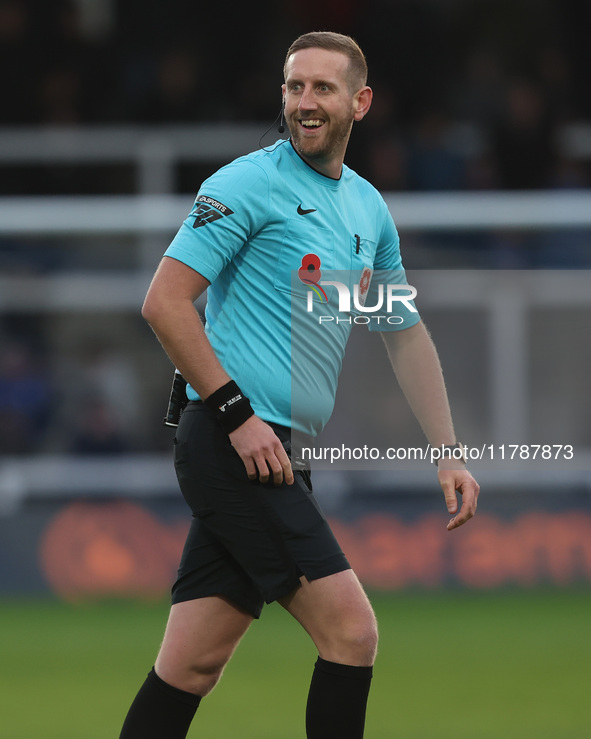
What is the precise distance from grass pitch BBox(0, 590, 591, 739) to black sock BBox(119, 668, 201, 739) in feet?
5.10

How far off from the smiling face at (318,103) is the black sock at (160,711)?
1.35m

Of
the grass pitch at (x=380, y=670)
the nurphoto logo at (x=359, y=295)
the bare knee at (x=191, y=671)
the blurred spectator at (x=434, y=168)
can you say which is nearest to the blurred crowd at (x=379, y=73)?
the blurred spectator at (x=434, y=168)

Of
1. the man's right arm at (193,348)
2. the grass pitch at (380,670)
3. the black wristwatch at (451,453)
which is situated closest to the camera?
the man's right arm at (193,348)

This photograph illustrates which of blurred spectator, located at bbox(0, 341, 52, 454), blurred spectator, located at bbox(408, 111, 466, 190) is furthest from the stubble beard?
blurred spectator, located at bbox(408, 111, 466, 190)

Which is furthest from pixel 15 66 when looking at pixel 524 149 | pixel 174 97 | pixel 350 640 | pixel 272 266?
A: pixel 350 640

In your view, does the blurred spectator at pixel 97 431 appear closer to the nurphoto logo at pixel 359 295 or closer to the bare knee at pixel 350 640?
the nurphoto logo at pixel 359 295

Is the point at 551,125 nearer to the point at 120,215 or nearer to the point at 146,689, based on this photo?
the point at 120,215

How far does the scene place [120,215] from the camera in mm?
8648

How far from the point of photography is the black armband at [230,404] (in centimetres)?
A: 304

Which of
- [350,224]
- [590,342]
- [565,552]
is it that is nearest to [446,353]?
[590,342]

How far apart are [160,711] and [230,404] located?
31.5 inches

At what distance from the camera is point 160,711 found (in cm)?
321

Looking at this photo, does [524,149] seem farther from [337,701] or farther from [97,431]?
[337,701]

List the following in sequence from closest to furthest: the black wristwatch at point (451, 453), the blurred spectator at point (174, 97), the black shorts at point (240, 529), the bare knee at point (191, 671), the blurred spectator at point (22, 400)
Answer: the black shorts at point (240, 529)
the bare knee at point (191, 671)
the black wristwatch at point (451, 453)
the blurred spectator at point (22, 400)
the blurred spectator at point (174, 97)
